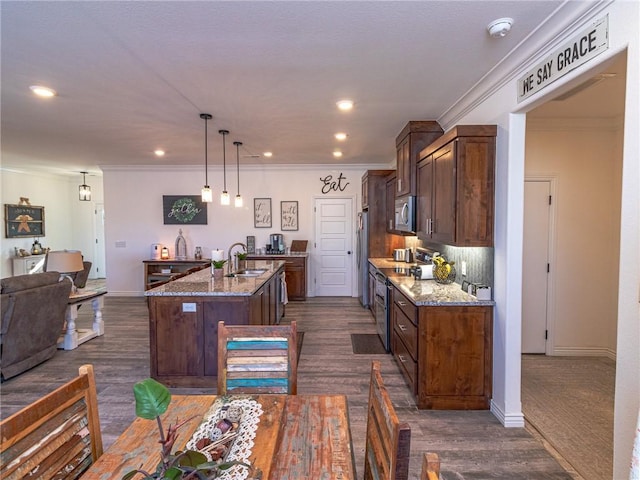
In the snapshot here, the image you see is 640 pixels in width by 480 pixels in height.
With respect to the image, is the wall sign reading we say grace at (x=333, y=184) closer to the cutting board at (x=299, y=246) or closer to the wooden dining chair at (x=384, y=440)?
the cutting board at (x=299, y=246)

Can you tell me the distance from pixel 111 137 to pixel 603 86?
5670mm

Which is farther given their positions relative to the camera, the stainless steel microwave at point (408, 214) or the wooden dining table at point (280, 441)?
the stainless steel microwave at point (408, 214)

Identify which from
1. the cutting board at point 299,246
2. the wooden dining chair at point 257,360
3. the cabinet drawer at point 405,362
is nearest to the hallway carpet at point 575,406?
the cabinet drawer at point 405,362

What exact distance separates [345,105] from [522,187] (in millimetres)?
1810

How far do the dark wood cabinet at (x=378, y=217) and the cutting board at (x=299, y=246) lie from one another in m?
1.62

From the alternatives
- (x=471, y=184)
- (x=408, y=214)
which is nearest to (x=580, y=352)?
(x=408, y=214)

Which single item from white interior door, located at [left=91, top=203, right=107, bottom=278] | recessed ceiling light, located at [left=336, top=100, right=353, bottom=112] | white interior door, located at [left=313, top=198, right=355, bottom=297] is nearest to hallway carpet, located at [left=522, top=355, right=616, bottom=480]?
recessed ceiling light, located at [left=336, top=100, right=353, bottom=112]

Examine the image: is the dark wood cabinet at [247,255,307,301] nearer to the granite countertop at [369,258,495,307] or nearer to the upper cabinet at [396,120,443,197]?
the granite countertop at [369,258,495,307]

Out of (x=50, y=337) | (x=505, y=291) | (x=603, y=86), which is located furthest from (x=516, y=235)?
(x=50, y=337)

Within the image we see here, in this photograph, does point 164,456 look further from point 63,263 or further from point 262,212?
point 262,212

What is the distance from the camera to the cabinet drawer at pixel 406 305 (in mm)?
2881

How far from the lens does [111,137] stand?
4.71 meters

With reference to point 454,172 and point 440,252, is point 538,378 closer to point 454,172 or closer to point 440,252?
point 440,252

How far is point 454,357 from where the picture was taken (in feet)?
9.04
